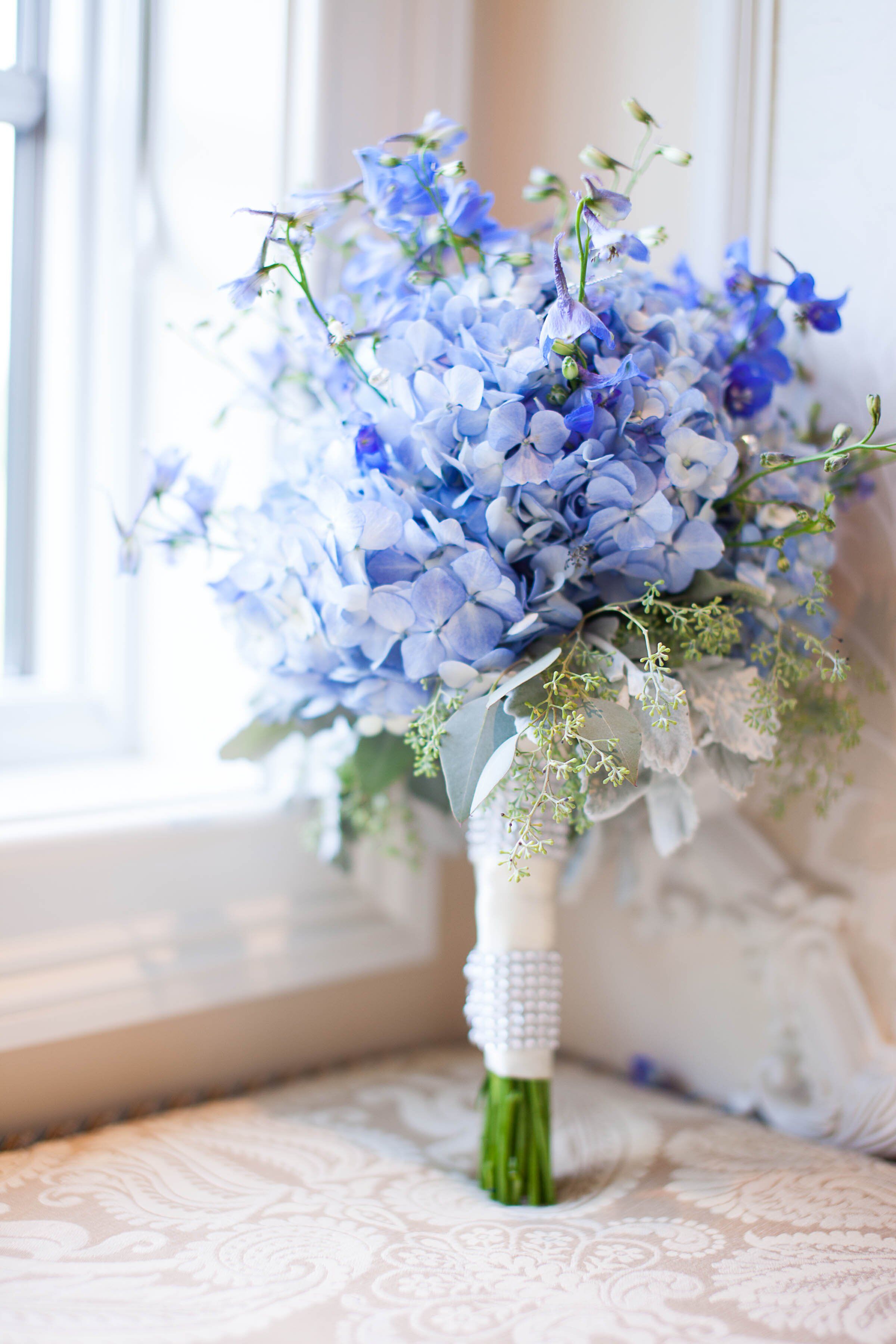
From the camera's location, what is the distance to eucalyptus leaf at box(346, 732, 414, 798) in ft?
2.84

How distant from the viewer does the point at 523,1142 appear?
0.79 metres

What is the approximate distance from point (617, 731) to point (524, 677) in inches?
2.5

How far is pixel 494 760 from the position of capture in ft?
2.04

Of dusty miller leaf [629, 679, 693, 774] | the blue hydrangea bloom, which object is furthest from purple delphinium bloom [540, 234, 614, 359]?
dusty miller leaf [629, 679, 693, 774]

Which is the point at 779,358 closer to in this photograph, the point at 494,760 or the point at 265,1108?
the point at 494,760

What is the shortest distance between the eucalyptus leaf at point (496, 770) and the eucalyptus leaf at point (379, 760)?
241 millimetres

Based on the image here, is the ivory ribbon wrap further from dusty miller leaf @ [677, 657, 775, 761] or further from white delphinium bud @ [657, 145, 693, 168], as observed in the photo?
white delphinium bud @ [657, 145, 693, 168]

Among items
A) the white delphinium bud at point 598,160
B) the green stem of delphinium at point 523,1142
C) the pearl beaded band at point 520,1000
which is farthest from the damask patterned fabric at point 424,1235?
the white delphinium bud at point 598,160

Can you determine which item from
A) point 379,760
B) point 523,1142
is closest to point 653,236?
point 379,760

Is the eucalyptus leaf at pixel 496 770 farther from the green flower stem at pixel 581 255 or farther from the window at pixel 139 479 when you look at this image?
the window at pixel 139 479

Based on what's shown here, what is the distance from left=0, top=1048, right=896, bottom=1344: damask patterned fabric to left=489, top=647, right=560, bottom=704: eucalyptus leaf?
0.36 m

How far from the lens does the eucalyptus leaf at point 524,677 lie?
0.63 metres

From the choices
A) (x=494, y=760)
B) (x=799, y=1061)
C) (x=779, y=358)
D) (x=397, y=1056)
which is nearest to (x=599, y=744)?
(x=494, y=760)

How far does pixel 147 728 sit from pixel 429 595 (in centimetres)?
58
